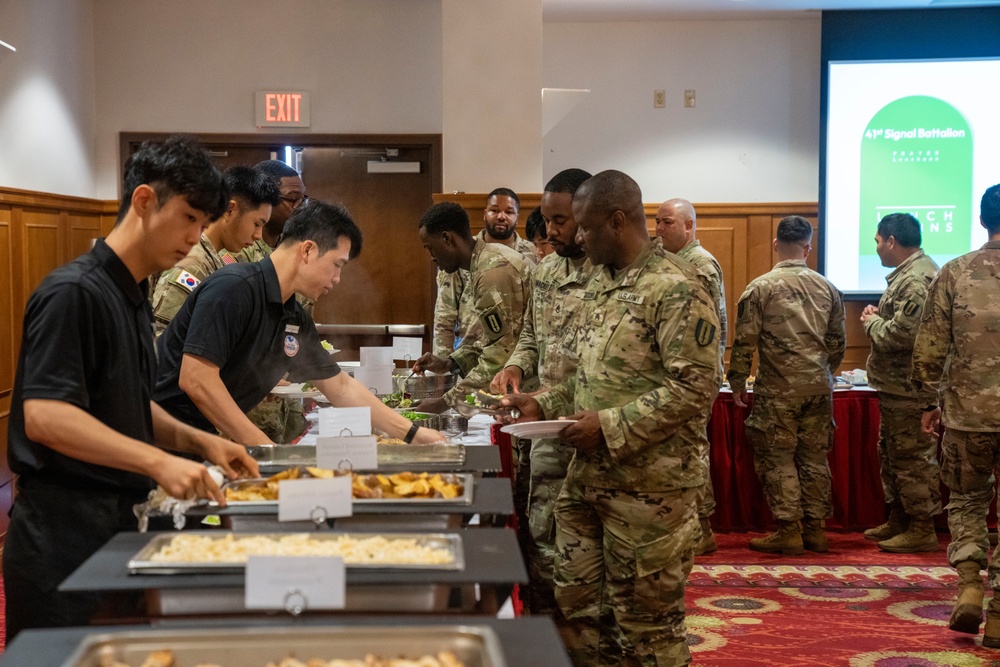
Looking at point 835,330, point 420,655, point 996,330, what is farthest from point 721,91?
point 420,655

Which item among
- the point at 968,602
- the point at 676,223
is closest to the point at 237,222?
the point at 676,223

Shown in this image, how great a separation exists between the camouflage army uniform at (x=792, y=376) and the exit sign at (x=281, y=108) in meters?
3.45

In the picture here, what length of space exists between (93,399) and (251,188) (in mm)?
1699

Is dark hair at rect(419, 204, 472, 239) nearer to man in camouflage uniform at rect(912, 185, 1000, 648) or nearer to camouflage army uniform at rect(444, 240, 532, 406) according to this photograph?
camouflage army uniform at rect(444, 240, 532, 406)

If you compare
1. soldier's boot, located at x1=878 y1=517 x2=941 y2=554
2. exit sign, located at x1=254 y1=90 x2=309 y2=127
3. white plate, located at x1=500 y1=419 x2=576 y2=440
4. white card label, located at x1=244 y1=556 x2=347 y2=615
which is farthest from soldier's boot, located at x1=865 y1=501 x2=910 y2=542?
exit sign, located at x1=254 y1=90 x2=309 y2=127

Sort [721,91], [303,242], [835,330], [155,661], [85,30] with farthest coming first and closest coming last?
[721,91] → [85,30] → [835,330] → [303,242] → [155,661]

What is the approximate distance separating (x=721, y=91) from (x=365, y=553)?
6347mm

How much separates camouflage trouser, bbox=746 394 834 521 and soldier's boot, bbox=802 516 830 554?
0.04m

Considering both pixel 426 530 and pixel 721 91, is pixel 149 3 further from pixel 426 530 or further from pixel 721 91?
pixel 426 530

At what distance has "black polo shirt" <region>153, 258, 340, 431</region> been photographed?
7.34 feet

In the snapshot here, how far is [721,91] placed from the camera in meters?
7.15

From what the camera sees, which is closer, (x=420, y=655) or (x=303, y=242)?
(x=420, y=655)

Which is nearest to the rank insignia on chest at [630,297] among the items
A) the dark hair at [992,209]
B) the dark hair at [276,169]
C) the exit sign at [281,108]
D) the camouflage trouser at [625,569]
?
the camouflage trouser at [625,569]

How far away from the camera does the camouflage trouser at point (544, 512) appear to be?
3031mm
